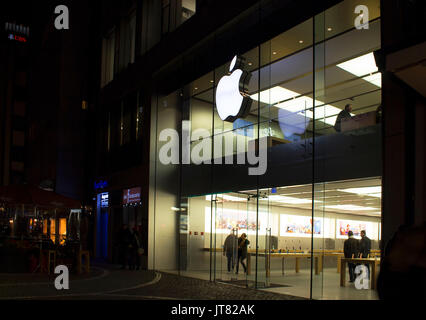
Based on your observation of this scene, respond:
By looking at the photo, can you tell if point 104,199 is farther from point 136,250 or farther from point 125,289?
point 125,289

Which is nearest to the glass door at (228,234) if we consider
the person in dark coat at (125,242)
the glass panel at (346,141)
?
the glass panel at (346,141)

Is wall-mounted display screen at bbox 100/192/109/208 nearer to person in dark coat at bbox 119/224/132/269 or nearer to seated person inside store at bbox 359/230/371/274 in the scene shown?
person in dark coat at bbox 119/224/132/269

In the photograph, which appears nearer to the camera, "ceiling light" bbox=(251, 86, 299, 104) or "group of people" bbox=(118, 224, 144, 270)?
"ceiling light" bbox=(251, 86, 299, 104)

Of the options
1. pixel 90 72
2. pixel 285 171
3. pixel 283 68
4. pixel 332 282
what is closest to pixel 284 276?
pixel 332 282

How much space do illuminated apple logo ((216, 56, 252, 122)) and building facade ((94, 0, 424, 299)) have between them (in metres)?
0.05

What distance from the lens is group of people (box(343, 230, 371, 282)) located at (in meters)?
13.2

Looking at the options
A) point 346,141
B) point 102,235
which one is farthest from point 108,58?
point 346,141

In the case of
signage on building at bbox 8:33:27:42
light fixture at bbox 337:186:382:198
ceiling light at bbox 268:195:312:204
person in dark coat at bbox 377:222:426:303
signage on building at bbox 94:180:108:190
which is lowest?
person in dark coat at bbox 377:222:426:303

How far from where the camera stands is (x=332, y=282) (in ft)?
43.6

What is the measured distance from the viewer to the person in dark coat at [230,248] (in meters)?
13.6

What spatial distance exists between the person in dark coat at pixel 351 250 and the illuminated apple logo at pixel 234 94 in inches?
191

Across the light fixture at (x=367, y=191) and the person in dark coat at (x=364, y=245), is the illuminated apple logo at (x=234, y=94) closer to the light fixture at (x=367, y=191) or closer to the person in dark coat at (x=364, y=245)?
the light fixture at (x=367, y=191)

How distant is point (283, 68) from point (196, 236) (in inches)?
261

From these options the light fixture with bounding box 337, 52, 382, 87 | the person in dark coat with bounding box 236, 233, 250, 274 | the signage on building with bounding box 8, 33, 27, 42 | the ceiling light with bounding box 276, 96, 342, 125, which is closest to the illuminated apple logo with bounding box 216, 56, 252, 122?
the ceiling light with bounding box 276, 96, 342, 125
